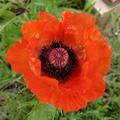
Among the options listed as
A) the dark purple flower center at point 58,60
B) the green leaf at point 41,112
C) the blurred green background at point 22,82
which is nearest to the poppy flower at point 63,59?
the dark purple flower center at point 58,60

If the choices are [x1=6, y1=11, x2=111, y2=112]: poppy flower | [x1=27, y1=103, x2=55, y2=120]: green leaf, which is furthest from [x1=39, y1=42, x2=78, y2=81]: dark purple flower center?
[x1=27, y1=103, x2=55, y2=120]: green leaf

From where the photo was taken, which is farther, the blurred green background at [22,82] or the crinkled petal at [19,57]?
the blurred green background at [22,82]

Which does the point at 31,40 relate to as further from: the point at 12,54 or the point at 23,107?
the point at 23,107

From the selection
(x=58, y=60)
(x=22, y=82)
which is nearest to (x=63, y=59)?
(x=58, y=60)

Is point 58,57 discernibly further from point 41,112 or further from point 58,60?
point 41,112

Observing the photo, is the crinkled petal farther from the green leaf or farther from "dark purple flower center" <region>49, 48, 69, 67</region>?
the green leaf

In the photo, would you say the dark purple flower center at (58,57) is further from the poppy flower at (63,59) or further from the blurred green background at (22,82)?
the blurred green background at (22,82)
